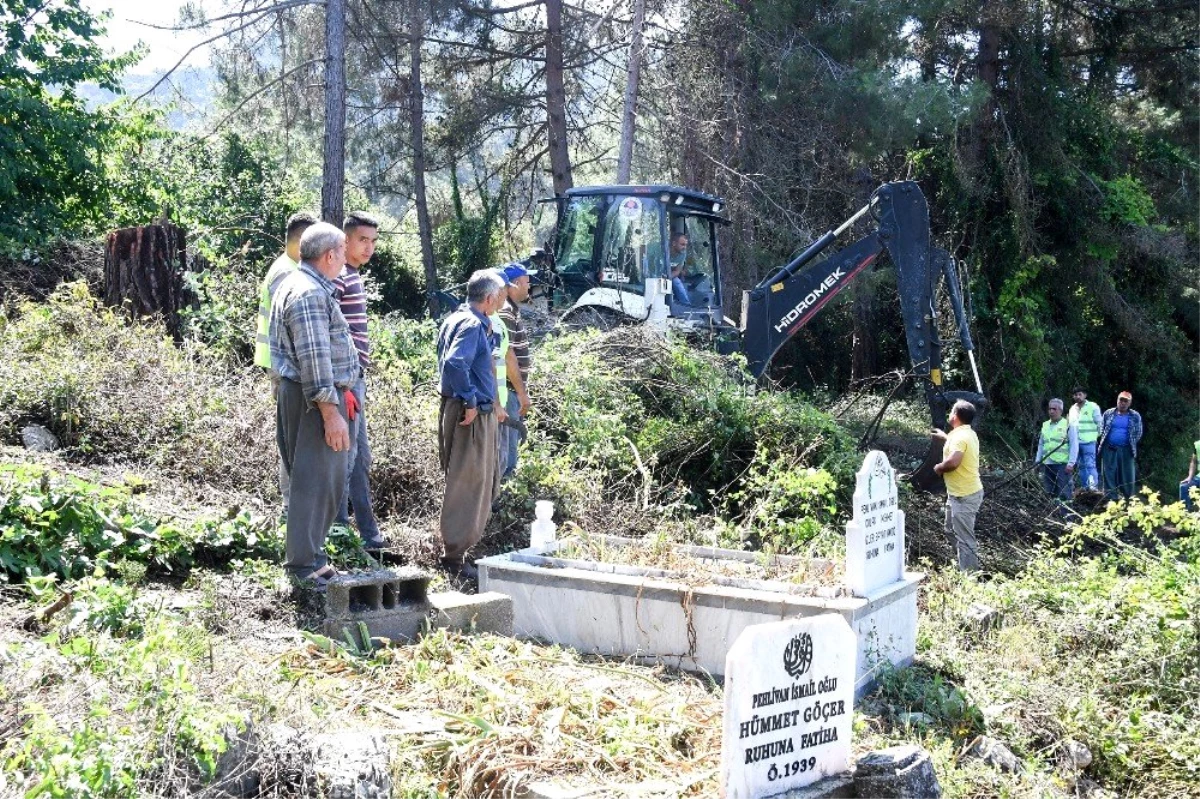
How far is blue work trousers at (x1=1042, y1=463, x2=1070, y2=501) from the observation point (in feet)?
44.0

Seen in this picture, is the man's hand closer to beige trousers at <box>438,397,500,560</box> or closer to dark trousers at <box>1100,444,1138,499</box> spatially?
beige trousers at <box>438,397,500,560</box>

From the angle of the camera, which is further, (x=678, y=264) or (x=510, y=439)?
(x=678, y=264)

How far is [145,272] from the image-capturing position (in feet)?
41.4

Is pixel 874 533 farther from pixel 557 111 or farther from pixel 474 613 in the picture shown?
pixel 557 111

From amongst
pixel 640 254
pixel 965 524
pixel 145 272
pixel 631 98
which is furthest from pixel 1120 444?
pixel 145 272

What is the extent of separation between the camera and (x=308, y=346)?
617 cm

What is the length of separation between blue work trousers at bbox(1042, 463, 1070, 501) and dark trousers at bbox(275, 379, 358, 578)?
8.97 m

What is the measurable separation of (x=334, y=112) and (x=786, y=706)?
48.9 ft

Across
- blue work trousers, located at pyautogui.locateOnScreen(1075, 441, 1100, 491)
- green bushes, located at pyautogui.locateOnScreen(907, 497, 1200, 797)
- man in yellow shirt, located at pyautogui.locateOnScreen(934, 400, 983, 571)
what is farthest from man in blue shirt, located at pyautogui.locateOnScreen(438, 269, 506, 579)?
blue work trousers, located at pyautogui.locateOnScreen(1075, 441, 1100, 491)

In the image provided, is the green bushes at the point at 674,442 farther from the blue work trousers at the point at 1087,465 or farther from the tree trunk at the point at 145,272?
the blue work trousers at the point at 1087,465

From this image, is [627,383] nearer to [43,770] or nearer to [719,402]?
[719,402]

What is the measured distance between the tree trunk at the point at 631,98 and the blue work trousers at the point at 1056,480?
8.53 metres

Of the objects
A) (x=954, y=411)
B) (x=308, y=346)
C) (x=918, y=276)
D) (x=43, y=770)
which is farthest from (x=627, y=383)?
(x=43, y=770)

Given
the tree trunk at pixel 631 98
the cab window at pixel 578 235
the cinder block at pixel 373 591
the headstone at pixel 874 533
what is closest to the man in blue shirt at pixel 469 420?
the cinder block at pixel 373 591
